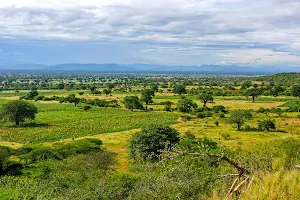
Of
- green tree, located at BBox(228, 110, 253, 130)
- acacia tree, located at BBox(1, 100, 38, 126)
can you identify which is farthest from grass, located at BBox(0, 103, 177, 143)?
green tree, located at BBox(228, 110, 253, 130)

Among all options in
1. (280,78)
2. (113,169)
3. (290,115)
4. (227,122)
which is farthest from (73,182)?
(280,78)

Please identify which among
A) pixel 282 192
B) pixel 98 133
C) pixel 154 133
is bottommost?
pixel 98 133

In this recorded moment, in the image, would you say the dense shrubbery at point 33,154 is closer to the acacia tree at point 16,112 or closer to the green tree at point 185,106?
the acacia tree at point 16,112

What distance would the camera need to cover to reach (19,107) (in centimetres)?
6009

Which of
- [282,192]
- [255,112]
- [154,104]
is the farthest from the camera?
[154,104]

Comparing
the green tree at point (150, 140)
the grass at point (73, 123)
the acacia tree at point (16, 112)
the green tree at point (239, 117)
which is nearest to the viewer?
the green tree at point (150, 140)

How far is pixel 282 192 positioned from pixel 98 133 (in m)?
48.4

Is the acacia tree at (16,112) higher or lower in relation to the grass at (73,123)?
higher

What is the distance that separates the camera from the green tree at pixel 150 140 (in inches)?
1328

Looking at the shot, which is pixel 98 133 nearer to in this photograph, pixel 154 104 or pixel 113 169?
pixel 113 169

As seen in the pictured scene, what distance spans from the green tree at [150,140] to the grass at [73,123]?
1779 centimetres

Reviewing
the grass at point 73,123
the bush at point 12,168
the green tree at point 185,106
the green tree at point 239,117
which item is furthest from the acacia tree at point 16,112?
the green tree at point 239,117

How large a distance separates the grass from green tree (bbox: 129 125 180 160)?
17.8 m

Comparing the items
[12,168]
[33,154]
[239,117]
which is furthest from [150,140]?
[239,117]
